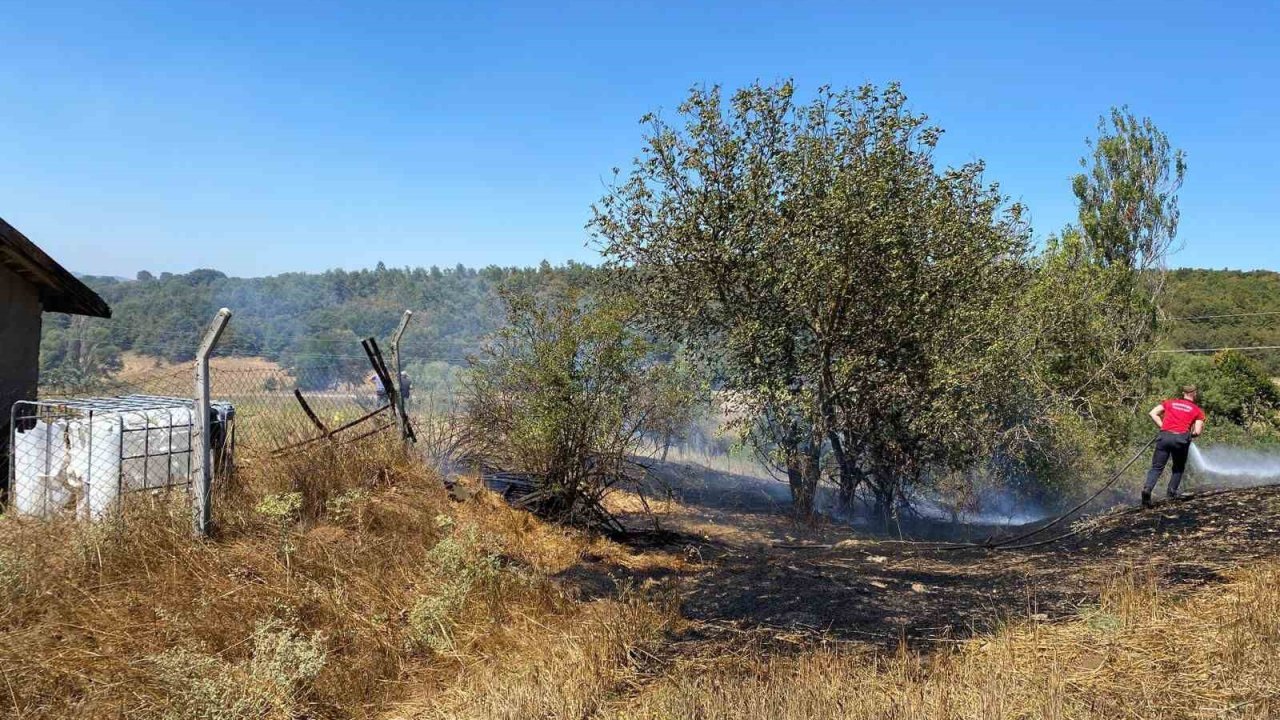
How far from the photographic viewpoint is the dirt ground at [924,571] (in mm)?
5414

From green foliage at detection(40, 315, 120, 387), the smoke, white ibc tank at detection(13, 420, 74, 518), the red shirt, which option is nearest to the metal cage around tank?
white ibc tank at detection(13, 420, 74, 518)

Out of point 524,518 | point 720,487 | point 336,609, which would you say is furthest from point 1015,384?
point 336,609

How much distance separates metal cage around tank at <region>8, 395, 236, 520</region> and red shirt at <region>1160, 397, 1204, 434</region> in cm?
1088

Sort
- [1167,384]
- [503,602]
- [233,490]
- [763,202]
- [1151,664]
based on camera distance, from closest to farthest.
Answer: [1151,664]
[503,602]
[233,490]
[763,202]
[1167,384]

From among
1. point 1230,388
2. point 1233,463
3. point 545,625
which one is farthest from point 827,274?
point 1230,388

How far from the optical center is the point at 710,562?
8.23m

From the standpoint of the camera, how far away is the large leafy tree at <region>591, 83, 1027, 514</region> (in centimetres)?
1102

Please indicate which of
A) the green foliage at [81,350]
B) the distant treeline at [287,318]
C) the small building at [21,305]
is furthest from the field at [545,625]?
the green foliage at [81,350]

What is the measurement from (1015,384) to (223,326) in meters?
10.8

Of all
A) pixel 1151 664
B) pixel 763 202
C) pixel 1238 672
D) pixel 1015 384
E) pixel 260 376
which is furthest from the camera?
pixel 1015 384

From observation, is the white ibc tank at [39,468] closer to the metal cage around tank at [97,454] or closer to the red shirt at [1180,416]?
the metal cage around tank at [97,454]

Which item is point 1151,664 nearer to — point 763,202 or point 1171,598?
point 1171,598

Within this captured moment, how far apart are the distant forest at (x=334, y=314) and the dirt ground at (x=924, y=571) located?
4.04m

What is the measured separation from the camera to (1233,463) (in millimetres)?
21172
